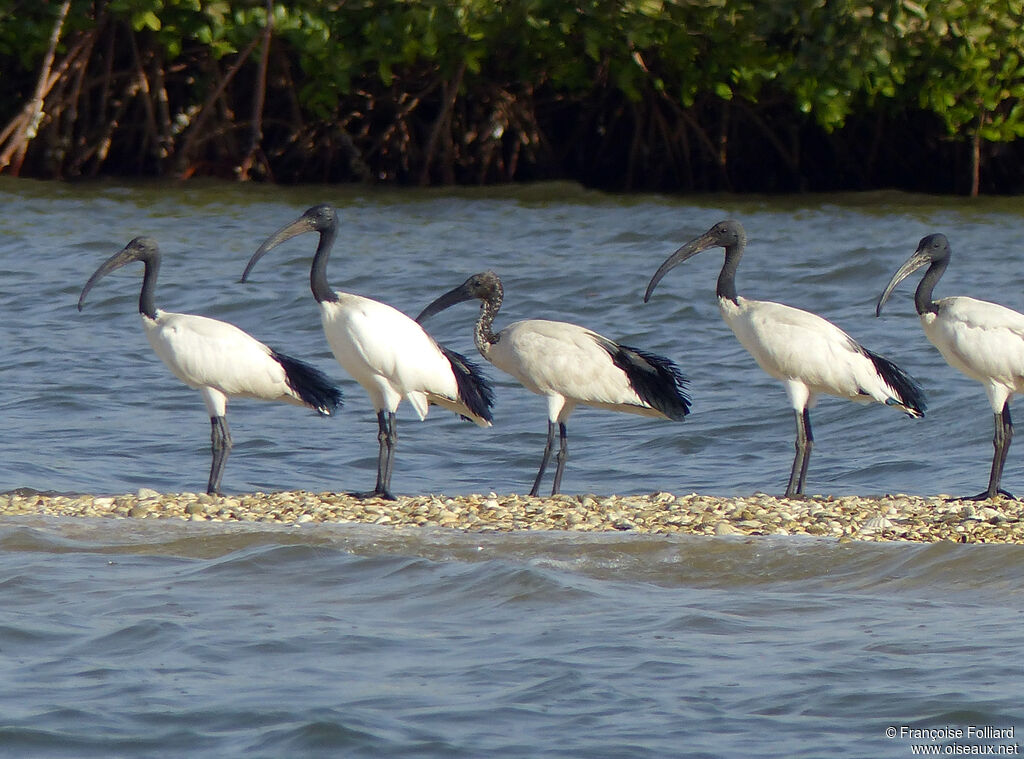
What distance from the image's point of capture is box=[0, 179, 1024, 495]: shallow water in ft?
37.9

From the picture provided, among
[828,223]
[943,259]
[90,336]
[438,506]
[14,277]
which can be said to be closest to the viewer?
[438,506]

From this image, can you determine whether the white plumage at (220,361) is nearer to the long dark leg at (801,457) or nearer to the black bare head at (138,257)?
the black bare head at (138,257)

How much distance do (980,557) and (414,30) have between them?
48.5ft

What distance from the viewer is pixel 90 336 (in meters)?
15.1

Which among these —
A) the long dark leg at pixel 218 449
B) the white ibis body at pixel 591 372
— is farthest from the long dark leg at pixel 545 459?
the long dark leg at pixel 218 449

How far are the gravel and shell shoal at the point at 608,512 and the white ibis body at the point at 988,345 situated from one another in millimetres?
691

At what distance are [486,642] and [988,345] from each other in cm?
440

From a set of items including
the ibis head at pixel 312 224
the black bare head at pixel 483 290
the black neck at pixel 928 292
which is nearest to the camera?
the black neck at pixel 928 292

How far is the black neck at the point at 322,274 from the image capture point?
34.1ft

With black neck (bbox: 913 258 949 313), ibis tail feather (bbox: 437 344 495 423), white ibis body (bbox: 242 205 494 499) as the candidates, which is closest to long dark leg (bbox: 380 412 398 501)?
white ibis body (bbox: 242 205 494 499)

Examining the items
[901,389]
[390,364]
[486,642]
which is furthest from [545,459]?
[486,642]

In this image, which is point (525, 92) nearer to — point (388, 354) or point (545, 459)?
point (545, 459)

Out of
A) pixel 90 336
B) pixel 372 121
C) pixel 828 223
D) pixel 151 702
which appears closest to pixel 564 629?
pixel 151 702

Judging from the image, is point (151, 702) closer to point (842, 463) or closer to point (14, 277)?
point (842, 463)
